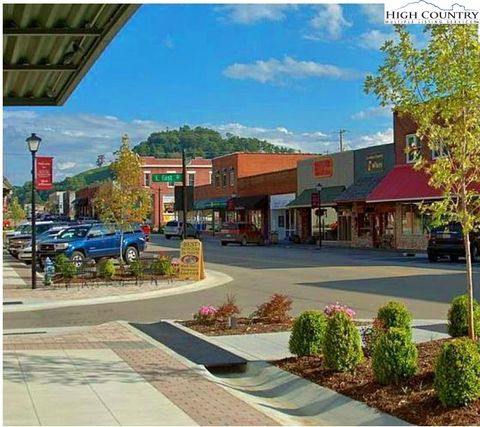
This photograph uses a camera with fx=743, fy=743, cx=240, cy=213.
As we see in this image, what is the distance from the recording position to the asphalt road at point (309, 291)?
15570 mm

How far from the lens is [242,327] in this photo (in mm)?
12586

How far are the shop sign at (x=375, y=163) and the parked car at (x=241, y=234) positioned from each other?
11.2 meters

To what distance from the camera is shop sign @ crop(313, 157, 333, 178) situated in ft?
174

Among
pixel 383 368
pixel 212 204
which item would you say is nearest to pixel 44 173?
pixel 383 368

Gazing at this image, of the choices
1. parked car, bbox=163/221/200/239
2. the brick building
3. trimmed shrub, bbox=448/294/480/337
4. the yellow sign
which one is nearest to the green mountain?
the brick building

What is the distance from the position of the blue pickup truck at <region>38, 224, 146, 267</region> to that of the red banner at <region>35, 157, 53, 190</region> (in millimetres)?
2144

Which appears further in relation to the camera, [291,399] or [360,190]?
Answer: [360,190]

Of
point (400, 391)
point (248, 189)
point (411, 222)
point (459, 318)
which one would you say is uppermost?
point (248, 189)

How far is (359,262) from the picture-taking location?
3294cm

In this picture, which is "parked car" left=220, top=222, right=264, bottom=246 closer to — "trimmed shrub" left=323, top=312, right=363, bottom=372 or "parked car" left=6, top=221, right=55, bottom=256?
"parked car" left=6, top=221, right=55, bottom=256

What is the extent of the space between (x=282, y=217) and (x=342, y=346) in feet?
178

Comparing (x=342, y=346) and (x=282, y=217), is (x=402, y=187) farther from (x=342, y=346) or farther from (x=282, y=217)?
(x=342, y=346)

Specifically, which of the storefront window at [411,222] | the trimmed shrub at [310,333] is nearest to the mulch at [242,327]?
the trimmed shrub at [310,333]

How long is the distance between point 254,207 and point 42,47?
184 ft
